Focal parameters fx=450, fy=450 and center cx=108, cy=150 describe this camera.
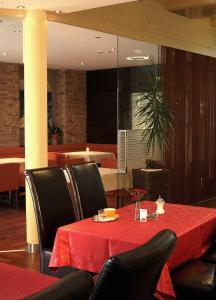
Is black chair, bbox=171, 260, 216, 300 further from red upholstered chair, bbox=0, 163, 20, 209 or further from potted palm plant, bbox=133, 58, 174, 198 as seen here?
red upholstered chair, bbox=0, 163, 20, 209

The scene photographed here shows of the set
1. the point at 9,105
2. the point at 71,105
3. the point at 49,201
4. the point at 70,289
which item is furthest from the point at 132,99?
the point at 70,289

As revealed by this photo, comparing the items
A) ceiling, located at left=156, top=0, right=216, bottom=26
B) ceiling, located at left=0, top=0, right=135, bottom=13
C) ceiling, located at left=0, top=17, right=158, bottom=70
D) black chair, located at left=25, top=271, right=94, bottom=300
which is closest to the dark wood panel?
ceiling, located at left=0, top=17, right=158, bottom=70

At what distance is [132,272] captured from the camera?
130cm

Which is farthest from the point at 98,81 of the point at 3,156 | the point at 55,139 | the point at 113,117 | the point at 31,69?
the point at 31,69

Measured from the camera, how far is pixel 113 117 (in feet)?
39.4

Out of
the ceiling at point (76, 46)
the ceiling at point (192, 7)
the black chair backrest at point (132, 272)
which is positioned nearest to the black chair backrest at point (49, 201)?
the black chair backrest at point (132, 272)

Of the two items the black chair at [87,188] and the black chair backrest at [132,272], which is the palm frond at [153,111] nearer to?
the black chair at [87,188]

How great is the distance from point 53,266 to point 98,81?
31.6 feet

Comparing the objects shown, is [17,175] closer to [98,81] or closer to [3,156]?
[3,156]

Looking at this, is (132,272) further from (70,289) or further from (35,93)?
(35,93)

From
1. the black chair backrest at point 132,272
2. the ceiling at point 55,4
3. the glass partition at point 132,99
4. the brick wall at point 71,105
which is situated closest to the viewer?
the black chair backrest at point 132,272

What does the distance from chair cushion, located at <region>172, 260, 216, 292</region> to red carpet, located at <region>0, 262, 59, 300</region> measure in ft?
3.52

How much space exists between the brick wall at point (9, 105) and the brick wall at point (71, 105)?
1525 mm

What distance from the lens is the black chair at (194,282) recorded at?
9.04 feet
